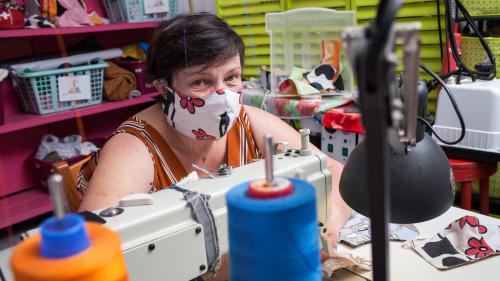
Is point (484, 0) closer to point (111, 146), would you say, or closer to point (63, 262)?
point (111, 146)

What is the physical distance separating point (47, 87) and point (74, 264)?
231 cm

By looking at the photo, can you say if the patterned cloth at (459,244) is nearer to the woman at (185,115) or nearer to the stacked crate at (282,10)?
the woman at (185,115)

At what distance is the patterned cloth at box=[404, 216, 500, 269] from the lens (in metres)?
0.89

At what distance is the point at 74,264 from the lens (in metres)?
0.36

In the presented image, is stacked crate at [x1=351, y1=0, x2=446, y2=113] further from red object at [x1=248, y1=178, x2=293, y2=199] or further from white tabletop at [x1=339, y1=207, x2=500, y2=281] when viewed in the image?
red object at [x1=248, y1=178, x2=293, y2=199]

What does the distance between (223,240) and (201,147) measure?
580 millimetres

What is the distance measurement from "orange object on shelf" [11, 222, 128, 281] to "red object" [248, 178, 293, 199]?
0.42ft

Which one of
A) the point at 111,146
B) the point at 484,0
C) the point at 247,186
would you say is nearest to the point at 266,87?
the point at 484,0

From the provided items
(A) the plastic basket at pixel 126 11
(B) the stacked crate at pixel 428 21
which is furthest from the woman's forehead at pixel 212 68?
(A) the plastic basket at pixel 126 11

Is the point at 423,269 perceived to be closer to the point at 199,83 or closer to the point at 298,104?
the point at 199,83

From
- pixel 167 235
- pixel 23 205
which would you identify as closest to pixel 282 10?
pixel 23 205

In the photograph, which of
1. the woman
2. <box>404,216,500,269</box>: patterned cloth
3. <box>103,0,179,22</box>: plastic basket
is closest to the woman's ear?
the woman

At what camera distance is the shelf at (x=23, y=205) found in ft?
7.96

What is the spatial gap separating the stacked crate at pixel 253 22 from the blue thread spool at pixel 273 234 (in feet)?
7.69
